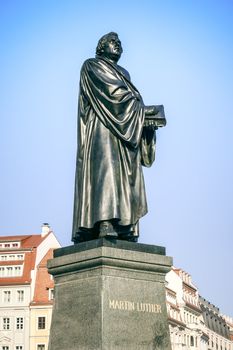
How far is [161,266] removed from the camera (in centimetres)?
1105

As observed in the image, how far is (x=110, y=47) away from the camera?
12219mm

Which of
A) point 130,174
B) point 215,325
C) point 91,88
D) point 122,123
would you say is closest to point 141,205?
point 130,174

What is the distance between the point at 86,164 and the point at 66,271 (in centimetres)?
174

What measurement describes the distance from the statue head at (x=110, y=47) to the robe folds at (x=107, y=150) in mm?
266

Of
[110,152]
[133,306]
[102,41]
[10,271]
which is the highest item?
[10,271]

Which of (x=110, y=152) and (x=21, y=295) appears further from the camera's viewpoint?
(x=21, y=295)

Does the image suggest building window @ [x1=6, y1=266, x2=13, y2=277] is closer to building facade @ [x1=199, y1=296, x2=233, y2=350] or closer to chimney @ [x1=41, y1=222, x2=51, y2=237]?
chimney @ [x1=41, y1=222, x2=51, y2=237]

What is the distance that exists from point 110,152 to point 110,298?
7.82 feet

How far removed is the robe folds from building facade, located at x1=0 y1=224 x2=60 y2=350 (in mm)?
54582

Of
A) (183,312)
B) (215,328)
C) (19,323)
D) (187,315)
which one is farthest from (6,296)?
(215,328)

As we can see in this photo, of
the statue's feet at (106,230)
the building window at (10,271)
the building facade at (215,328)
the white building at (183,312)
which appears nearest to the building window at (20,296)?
the building window at (10,271)

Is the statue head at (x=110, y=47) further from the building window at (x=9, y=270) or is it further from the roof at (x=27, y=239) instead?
the building window at (x=9, y=270)

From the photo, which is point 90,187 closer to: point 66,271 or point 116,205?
point 116,205

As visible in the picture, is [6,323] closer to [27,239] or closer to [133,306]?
[27,239]
